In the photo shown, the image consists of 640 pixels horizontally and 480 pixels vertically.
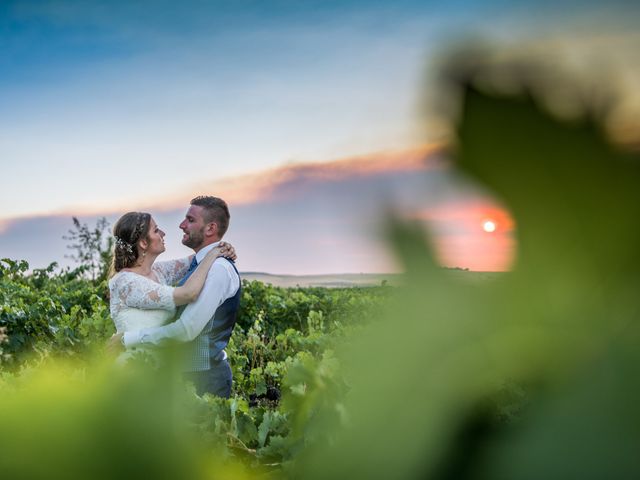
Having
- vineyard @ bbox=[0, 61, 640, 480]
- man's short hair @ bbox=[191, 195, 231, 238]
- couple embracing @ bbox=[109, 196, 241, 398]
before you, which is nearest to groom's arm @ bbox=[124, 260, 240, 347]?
couple embracing @ bbox=[109, 196, 241, 398]

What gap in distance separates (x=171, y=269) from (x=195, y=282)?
1801 mm

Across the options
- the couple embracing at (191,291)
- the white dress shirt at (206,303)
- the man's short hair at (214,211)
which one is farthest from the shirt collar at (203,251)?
the white dress shirt at (206,303)

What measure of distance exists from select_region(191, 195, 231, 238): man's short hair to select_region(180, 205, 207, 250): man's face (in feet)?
0.19

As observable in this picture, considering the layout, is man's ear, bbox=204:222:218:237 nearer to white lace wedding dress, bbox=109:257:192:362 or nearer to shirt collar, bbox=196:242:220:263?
shirt collar, bbox=196:242:220:263

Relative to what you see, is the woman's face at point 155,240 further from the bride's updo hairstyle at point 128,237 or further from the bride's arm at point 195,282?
the bride's arm at point 195,282

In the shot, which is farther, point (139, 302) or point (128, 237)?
point (128, 237)

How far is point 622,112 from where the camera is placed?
299mm

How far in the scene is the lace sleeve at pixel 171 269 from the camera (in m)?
7.65

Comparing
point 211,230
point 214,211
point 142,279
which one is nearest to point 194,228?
point 211,230

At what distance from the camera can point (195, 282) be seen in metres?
6.07

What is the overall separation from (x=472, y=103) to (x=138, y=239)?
688 cm

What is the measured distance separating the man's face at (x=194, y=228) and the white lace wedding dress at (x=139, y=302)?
56 cm

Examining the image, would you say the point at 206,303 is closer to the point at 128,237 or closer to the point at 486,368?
the point at 128,237

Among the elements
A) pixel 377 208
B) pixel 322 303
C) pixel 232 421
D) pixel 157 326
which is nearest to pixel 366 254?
pixel 377 208
